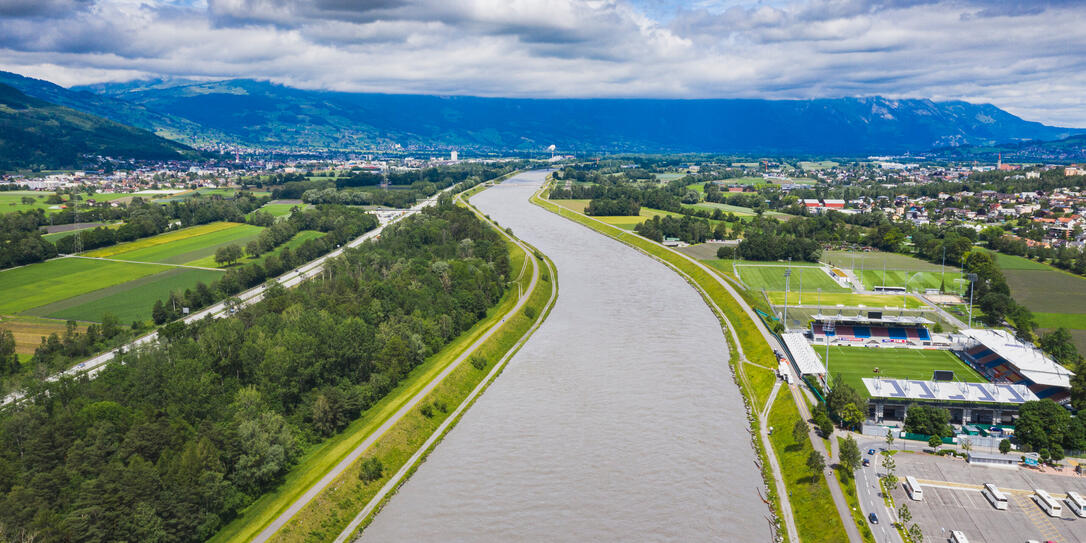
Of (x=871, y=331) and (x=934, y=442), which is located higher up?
(x=871, y=331)

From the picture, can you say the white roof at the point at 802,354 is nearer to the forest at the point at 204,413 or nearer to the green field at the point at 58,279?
the forest at the point at 204,413

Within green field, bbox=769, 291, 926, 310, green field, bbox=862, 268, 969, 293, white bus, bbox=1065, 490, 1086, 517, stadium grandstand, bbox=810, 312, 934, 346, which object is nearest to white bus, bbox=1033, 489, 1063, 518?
white bus, bbox=1065, 490, 1086, 517

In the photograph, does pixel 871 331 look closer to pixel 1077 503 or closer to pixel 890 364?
pixel 890 364

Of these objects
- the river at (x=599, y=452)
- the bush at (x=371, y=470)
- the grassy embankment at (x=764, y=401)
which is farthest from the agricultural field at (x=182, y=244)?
the grassy embankment at (x=764, y=401)

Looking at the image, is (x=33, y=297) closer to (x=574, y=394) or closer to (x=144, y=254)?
(x=144, y=254)

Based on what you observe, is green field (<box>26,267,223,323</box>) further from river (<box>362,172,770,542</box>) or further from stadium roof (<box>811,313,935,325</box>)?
stadium roof (<box>811,313,935,325</box>)

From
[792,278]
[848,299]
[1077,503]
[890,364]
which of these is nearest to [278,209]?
[792,278]
